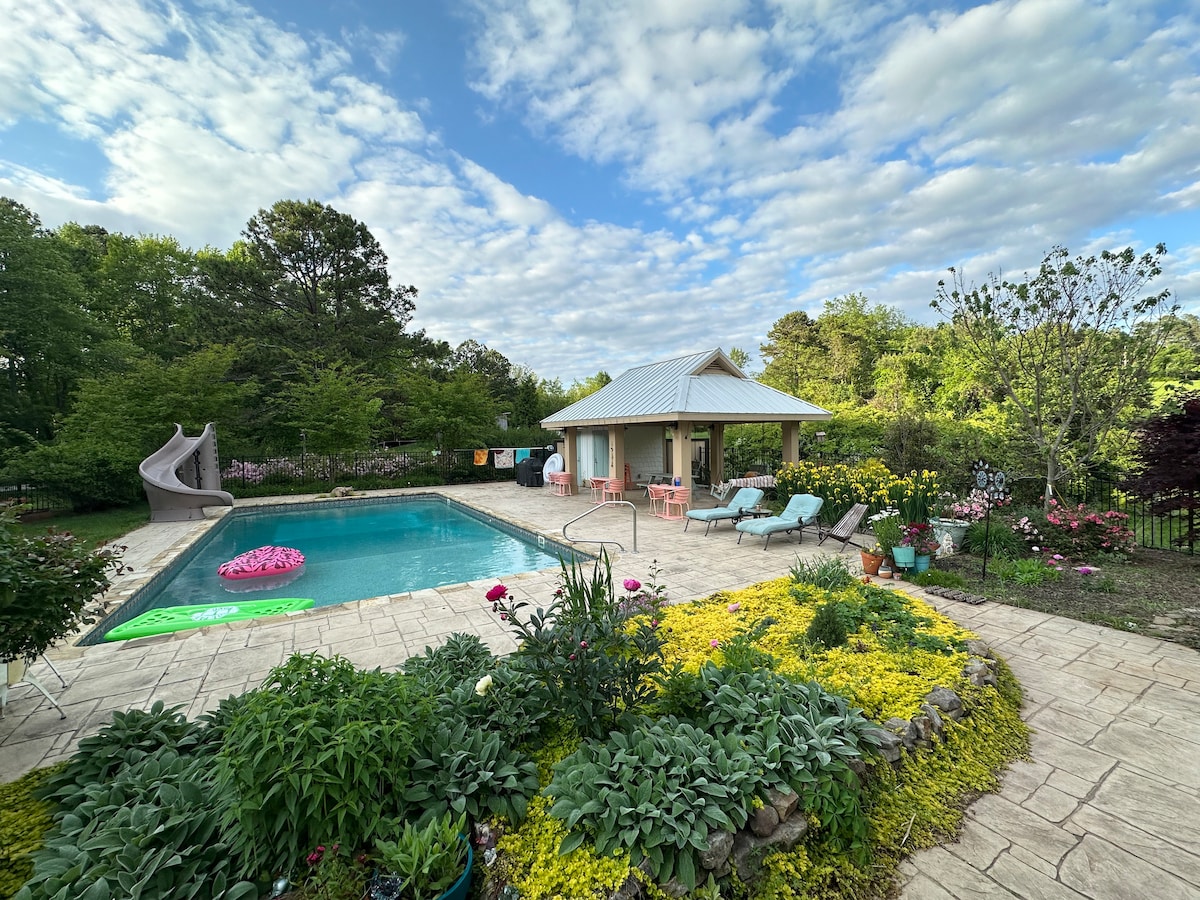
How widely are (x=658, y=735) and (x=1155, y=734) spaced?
2998 mm

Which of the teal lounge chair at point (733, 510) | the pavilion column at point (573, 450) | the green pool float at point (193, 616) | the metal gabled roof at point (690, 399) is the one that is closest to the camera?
the green pool float at point (193, 616)

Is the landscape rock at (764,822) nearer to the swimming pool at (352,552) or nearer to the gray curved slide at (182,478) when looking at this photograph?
the swimming pool at (352,552)

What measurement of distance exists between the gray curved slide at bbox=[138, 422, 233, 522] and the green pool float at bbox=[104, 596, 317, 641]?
7333mm

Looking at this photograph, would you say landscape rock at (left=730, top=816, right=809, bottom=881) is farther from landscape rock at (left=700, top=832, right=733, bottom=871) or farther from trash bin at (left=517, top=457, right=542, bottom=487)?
trash bin at (left=517, top=457, right=542, bottom=487)

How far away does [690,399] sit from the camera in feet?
34.9

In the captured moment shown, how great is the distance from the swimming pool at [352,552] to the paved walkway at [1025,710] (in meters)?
1.12

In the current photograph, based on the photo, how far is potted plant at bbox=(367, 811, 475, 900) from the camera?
160cm

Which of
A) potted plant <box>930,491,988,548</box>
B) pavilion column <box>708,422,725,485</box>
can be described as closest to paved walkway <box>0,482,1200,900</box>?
potted plant <box>930,491,988,548</box>

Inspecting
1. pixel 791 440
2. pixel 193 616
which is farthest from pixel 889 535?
pixel 193 616

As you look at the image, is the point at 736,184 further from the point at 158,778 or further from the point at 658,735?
the point at 158,778

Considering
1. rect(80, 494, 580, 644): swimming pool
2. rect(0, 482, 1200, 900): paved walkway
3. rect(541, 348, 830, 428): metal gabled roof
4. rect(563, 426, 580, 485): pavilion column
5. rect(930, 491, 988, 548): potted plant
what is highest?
rect(541, 348, 830, 428): metal gabled roof

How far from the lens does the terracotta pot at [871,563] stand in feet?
19.4

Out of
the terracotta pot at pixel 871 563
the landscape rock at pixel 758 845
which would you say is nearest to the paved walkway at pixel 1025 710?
the landscape rock at pixel 758 845

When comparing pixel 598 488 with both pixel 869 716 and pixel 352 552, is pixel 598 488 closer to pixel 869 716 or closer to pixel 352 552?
pixel 352 552
